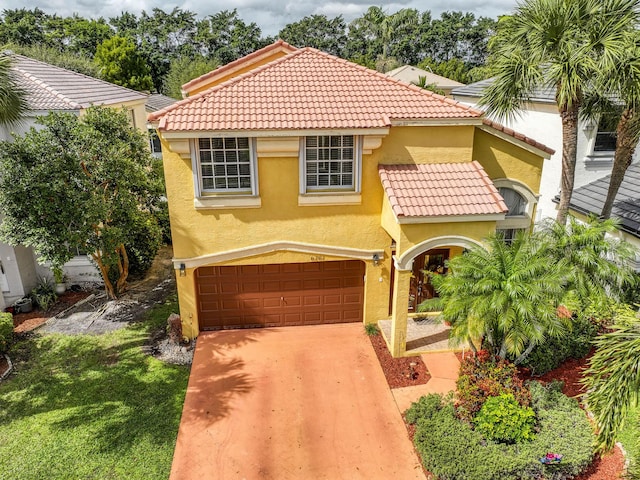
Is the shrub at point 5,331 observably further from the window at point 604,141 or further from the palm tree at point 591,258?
the window at point 604,141

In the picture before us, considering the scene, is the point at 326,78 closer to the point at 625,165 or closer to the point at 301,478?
the point at 625,165

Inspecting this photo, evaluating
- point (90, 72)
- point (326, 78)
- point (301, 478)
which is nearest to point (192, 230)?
point (326, 78)

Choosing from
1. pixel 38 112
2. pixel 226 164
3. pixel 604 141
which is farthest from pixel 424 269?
pixel 38 112

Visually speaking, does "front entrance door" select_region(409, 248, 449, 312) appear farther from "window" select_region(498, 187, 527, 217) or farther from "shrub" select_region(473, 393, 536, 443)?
"shrub" select_region(473, 393, 536, 443)

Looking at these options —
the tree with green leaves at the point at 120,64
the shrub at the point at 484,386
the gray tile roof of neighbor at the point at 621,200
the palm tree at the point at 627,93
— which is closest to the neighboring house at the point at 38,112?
the shrub at the point at 484,386

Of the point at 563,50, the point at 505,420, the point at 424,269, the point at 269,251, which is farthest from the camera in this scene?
the point at 424,269

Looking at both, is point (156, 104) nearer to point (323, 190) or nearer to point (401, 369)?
point (323, 190)
